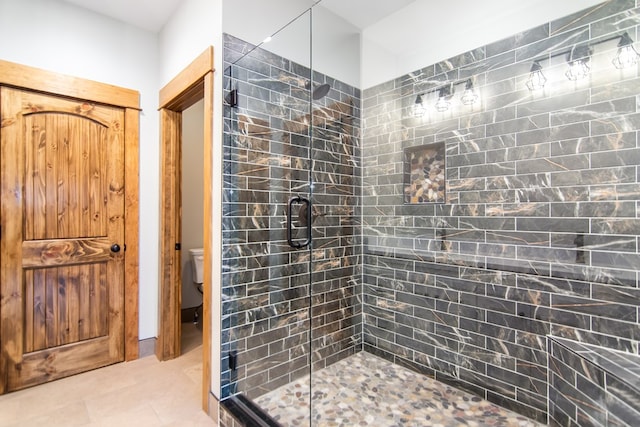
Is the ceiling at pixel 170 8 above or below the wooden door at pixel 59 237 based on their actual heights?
above

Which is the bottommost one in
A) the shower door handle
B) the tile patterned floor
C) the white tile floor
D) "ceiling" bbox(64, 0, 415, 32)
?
the white tile floor

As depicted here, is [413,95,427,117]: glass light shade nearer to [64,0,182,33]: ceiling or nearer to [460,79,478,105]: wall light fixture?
[460,79,478,105]: wall light fixture

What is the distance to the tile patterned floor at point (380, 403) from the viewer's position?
1.72m

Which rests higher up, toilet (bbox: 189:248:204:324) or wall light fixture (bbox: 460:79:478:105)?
wall light fixture (bbox: 460:79:478:105)

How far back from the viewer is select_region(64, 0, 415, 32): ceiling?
2.25 metres

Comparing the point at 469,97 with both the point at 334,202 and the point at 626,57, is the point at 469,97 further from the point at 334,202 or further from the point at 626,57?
the point at 334,202

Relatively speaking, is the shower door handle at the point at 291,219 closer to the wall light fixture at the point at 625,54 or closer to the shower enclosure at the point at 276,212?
the shower enclosure at the point at 276,212

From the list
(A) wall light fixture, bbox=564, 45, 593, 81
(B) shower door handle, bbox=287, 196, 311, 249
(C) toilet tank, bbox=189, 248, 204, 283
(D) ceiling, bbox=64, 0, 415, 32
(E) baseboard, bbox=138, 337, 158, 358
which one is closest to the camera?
(A) wall light fixture, bbox=564, 45, 593, 81

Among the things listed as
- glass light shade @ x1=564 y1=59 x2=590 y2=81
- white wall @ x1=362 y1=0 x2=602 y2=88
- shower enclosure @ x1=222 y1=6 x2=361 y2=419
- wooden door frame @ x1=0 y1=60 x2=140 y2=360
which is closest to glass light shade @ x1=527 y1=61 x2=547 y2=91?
glass light shade @ x1=564 y1=59 x2=590 y2=81

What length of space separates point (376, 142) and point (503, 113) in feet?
2.99

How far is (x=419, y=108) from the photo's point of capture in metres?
2.36

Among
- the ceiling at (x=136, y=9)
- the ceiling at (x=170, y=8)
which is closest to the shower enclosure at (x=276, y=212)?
the ceiling at (x=170, y=8)

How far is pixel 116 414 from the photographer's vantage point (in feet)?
6.05

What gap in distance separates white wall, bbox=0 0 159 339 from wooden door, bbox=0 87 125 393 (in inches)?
7.6
